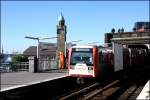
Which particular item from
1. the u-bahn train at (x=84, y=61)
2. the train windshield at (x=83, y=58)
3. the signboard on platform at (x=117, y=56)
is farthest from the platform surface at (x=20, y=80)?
the signboard on platform at (x=117, y=56)

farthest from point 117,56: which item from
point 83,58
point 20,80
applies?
point 20,80

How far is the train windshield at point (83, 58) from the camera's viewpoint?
2736cm

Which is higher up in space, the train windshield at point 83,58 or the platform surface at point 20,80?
the train windshield at point 83,58

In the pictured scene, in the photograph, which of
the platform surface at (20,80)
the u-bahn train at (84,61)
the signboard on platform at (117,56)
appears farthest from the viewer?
the signboard on platform at (117,56)

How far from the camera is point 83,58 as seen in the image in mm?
27500

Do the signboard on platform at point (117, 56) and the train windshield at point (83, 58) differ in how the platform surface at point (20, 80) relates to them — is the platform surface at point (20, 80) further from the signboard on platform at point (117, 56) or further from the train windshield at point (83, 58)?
the signboard on platform at point (117, 56)

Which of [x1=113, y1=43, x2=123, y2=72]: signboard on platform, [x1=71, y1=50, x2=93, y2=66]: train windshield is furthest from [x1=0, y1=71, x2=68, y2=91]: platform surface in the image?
[x1=113, y1=43, x2=123, y2=72]: signboard on platform

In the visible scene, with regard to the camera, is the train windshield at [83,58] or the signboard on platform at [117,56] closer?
the train windshield at [83,58]

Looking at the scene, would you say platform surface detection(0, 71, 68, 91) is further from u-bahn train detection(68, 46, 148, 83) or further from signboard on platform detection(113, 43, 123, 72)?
signboard on platform detection(113, 43, 123, 72)

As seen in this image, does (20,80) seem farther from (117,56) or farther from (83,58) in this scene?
(117,56)

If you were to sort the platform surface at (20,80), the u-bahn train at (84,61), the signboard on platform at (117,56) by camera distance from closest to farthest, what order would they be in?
the platform surface at (20,80) → the u-bahn train at (84,61) → the signboard on platform at (117,56)

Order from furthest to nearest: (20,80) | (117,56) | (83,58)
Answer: (117,56), (83,58), (20,80)

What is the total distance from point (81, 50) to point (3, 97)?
11.3 meters

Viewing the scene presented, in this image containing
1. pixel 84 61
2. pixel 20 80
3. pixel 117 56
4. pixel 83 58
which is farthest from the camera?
pixel 117 56
